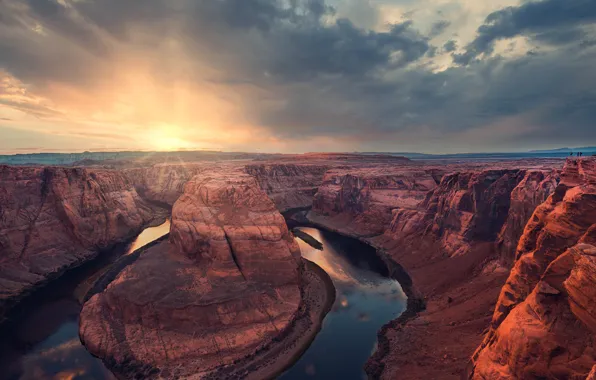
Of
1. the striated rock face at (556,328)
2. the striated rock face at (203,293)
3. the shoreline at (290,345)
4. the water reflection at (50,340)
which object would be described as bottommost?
the water reflection at (50,340)

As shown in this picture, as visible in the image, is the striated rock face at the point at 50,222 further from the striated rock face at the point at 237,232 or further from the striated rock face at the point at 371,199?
the striated rock face at the point at 371,199

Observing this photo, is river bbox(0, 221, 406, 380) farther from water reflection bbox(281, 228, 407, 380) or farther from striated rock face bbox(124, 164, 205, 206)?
striated rock face bbox(124, 164, 205, 206)

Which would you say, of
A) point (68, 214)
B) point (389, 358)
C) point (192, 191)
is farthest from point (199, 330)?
point (68, 214)

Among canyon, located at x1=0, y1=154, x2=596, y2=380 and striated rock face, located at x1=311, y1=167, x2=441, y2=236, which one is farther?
striated rock face, located at x1=311, y1=167, x2=441, y2=236

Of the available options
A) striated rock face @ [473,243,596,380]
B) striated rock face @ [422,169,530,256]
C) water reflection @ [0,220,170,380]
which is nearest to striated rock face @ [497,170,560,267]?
striated rock face @ [422,169,530,256]

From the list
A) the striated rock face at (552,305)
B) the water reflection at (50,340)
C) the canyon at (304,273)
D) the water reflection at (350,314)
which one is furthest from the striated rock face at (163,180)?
the striated rock face at (552,305)

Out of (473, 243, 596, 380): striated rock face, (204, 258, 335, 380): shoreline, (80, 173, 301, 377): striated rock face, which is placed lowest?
(204, 258, 335, 380): shoreline
